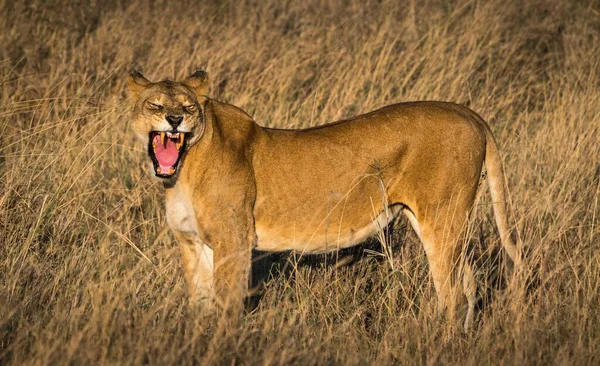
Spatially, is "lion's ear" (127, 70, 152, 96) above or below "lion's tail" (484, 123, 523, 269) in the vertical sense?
above

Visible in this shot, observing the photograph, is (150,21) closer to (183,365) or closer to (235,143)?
(235,143)

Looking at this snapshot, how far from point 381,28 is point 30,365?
6249 millimetres

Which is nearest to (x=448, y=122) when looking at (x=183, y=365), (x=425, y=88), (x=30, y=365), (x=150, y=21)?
(x=183, y=365)

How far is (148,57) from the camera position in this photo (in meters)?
8.51

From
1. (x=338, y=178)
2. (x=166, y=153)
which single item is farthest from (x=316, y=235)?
(x=166, y=153)

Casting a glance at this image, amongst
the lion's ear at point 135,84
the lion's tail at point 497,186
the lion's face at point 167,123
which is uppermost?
the lion's ear at point 135,84

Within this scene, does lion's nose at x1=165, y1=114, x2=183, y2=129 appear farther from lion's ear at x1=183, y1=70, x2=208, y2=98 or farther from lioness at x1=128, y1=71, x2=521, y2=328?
lion's ear at x1=183, y1=70, x2=208, y2=98

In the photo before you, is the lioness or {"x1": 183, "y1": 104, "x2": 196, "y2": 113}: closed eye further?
the lioness

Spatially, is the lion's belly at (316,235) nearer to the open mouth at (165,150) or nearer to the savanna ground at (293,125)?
the savanna ground at (293,125)

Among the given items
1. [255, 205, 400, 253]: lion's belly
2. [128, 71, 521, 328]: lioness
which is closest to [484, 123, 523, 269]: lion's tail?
[128, 71, 521, 328]: lioness

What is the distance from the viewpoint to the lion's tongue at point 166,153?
4734mm

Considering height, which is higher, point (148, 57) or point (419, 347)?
point (148, 57)

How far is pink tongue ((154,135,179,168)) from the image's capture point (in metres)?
4.73

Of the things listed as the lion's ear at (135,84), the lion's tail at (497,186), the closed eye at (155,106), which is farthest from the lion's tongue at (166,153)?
the lion's tail at (497,186)
